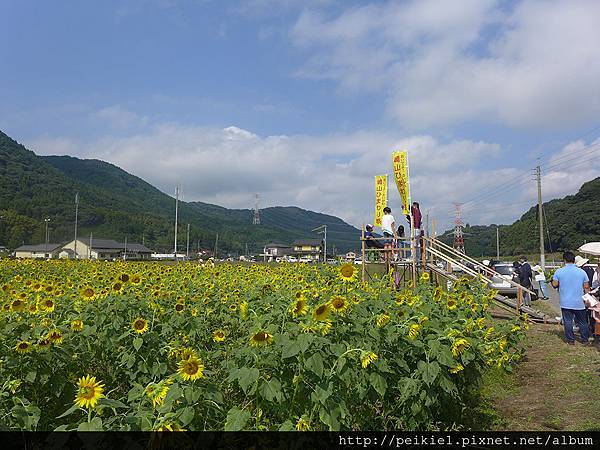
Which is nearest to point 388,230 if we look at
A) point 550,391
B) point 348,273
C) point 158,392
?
point 550,391

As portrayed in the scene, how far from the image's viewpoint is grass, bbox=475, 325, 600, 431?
15.4ft

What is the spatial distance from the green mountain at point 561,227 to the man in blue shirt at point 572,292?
68.0m

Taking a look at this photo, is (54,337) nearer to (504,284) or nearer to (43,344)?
(43,344)

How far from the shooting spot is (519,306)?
1176cm

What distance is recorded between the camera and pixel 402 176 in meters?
15.6

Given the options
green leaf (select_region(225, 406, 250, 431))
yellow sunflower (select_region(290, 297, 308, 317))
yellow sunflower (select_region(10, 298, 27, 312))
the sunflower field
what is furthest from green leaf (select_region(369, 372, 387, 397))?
yellow sunflower (select_region(10, 298, 27, 312))

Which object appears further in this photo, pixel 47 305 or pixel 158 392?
pixel 47 305

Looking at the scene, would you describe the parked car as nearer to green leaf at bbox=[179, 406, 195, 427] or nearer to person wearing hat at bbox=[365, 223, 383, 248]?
person wearing hat at bbox=[365, 223, 383, 248]

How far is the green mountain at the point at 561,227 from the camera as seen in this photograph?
70.0 metres

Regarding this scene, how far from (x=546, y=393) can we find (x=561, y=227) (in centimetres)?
7687

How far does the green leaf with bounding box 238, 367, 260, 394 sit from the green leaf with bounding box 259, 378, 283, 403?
0.07 metres

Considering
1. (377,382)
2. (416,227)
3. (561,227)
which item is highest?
(561,227)

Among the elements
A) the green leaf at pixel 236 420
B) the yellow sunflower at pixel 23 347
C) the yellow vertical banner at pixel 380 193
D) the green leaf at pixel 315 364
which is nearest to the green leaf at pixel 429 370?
the green leaf at pixel 315 364

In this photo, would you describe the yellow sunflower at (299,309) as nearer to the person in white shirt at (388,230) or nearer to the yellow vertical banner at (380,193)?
the person in white shirt at (388,230)
